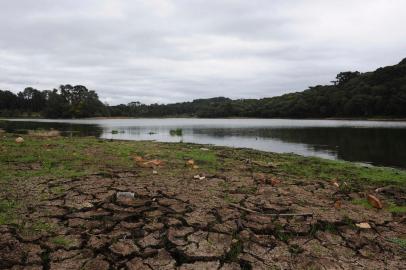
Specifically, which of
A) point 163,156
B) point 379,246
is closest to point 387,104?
point 163,156

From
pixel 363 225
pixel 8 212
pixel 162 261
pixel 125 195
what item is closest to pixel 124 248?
pixel 162 261

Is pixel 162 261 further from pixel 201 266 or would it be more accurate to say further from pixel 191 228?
pixel 191 228

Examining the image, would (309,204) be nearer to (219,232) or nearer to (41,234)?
(219,232)

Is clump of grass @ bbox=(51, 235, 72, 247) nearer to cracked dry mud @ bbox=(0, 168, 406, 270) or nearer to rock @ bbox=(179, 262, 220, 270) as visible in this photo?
cracked dry mud @ bbox=(0, 168, 406, 270)

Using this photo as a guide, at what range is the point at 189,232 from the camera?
17.2 feet

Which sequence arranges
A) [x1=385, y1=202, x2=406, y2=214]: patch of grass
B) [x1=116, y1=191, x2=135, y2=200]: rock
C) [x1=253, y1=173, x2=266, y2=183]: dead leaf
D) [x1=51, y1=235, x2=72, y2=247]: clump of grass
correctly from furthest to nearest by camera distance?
1. [x1=253, y1=173, x2=266, y2=183]: dead leaf
2. [x1=385, y1=202, x2=406, y2=214]: patch of grass
3. [x1=116, y1=191, x2=135, y2=200]: rock
4. [x1=51, y1=235, x2=72, y2=247]: clump of grass

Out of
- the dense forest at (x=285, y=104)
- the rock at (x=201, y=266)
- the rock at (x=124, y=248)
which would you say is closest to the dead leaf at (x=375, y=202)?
the rock at (x=201, y=266)

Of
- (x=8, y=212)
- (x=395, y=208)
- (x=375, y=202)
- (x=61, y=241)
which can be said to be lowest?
(x=395, y=208)

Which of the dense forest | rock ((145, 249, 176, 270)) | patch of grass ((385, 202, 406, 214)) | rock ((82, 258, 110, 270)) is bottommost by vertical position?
patch of grass ((385, 202, 406, 214))

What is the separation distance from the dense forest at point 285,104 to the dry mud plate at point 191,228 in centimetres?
8107

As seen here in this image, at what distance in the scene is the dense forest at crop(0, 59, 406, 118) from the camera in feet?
275

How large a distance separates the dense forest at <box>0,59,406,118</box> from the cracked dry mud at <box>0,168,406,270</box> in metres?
81.4

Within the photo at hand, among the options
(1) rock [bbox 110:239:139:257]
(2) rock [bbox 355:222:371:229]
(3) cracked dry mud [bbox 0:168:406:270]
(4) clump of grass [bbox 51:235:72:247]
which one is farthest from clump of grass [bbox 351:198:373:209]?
(4) clump of grass [bbox 51:235:72:247]

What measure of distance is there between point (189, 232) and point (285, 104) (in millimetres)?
113475
